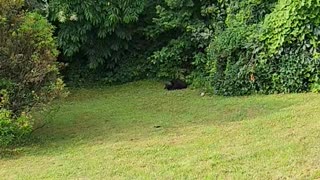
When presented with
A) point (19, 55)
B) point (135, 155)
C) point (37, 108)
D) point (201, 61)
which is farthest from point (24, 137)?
point (201, 61)

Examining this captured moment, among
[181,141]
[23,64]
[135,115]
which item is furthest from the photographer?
[135,115]

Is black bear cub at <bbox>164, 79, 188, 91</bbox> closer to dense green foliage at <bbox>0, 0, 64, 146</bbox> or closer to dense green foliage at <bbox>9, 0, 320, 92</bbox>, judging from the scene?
dense green foliage at <bbox>9, 0, 320, 92</bbox>

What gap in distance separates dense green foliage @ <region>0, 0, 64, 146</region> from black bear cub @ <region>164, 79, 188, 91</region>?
358 cm

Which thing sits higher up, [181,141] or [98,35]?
[98,35]

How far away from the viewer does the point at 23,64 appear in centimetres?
638

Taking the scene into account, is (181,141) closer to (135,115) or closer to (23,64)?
(135,115)

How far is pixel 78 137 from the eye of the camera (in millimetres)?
6441

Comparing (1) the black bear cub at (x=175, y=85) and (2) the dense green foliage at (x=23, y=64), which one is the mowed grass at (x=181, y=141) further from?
(1) the black bear cub at (x=175, y=85)

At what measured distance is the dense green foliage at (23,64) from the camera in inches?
248

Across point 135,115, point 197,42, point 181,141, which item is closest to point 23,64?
point 135,115

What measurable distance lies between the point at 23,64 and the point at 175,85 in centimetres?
402

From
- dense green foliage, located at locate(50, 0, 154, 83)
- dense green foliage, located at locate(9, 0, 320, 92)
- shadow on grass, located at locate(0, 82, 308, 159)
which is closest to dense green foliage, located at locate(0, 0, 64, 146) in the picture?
shadow on grass, located at locate(0, 82, 308, 159)

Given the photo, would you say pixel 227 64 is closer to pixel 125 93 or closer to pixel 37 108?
pixel 125 93

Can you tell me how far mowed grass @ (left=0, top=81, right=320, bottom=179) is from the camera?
15.4 feet
